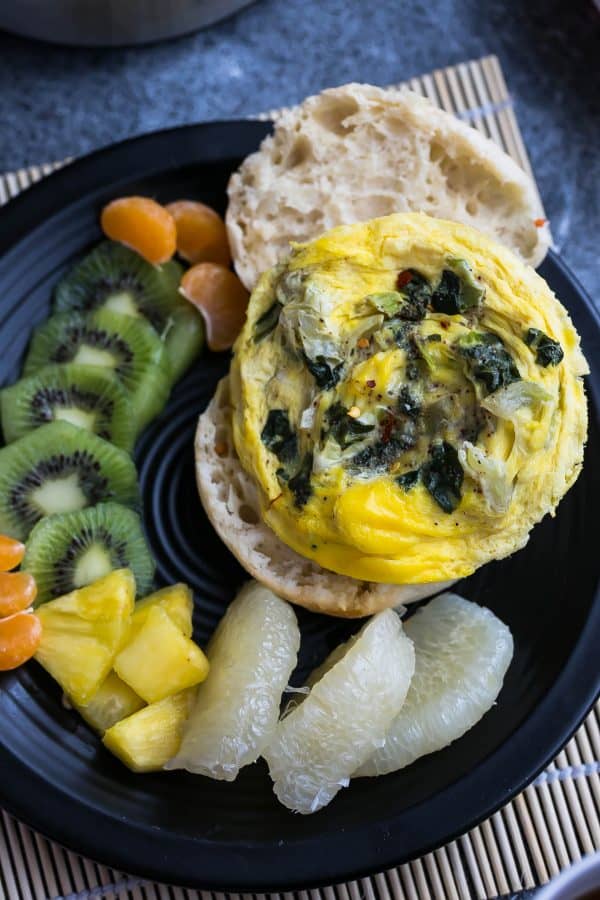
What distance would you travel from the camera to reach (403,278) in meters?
2.62

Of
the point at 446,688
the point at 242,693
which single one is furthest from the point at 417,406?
the point at 242,693

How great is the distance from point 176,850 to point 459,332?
149 centimetres

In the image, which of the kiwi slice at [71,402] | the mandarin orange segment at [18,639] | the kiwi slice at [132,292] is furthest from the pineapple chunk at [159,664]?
the kiwi slice at [132,292]

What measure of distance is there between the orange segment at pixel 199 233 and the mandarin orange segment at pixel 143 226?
38 mm

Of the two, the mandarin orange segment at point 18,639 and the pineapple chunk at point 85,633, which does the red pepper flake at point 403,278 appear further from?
the mandarin orange segment at point 18,639

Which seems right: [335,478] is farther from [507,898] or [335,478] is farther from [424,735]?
[507,898]

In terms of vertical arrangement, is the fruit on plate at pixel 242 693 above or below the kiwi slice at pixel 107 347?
below

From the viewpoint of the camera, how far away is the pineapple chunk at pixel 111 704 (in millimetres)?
2691

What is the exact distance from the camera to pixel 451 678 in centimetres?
263

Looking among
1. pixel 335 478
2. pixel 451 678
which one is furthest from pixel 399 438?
pixel 451 678

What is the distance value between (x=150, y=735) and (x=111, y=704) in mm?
158

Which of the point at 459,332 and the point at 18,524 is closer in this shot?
the point at 459,332

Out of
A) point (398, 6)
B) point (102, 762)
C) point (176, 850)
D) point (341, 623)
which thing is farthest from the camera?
point (398, 6)

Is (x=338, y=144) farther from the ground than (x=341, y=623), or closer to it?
farther from the ground
